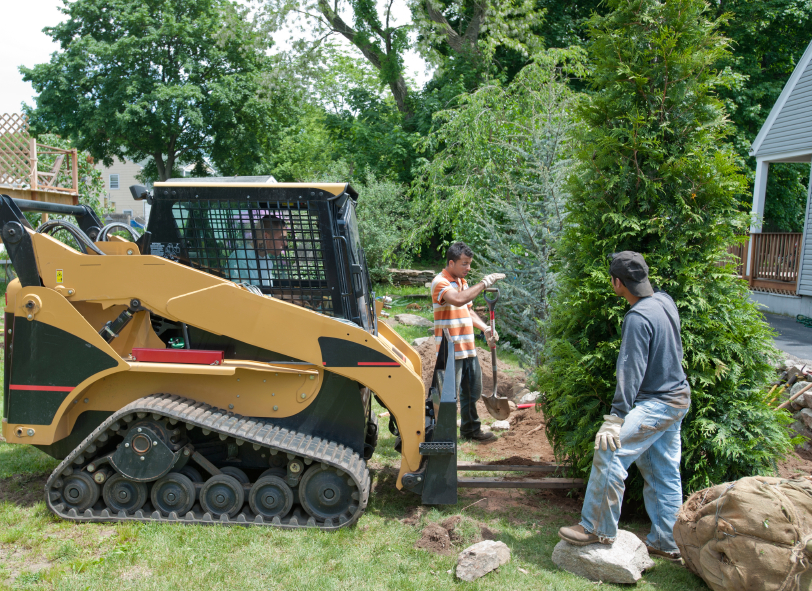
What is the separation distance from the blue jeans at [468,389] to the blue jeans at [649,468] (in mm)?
2228

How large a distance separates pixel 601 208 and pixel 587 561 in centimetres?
256

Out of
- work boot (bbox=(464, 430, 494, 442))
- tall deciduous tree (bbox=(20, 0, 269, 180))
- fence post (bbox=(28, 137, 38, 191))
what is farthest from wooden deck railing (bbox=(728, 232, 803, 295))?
tall deciduous tree (bbox=(20, 0, 269, 180))

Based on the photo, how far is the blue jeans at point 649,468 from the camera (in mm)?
3590

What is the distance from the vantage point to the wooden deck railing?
14.4m

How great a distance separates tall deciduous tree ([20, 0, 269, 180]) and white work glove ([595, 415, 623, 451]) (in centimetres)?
2366

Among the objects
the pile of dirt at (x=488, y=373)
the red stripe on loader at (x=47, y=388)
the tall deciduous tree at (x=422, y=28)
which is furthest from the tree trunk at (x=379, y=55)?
the red stripe on loader at (x=47, y=388)

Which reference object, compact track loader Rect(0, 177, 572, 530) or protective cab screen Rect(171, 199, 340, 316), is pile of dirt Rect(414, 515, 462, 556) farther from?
protective cab screen Rect(171, 199, 340, 316)

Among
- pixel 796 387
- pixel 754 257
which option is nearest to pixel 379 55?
pixel 754 257

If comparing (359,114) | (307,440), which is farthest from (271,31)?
(307,440)

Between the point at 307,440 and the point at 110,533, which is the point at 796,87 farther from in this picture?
the point at 110,533

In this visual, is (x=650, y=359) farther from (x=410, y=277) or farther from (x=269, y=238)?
(x=410, y=277)

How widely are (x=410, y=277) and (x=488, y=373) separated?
10.6m

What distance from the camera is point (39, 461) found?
5352 millimetres

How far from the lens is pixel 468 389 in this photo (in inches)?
240
